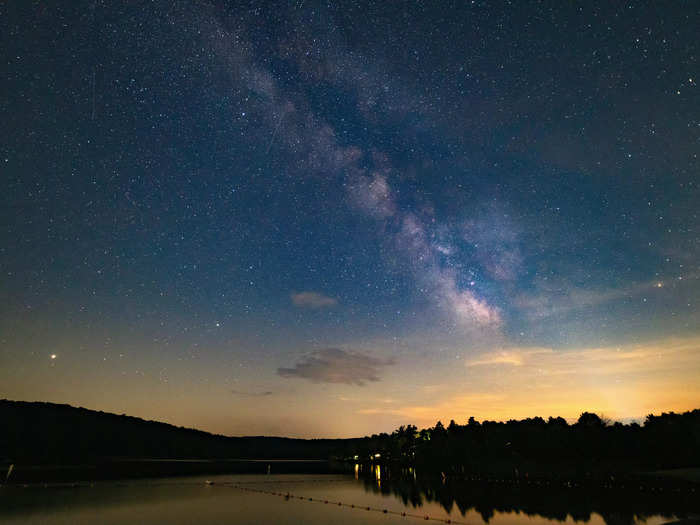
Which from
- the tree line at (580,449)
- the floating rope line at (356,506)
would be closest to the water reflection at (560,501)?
the floating rope line at (356,506)

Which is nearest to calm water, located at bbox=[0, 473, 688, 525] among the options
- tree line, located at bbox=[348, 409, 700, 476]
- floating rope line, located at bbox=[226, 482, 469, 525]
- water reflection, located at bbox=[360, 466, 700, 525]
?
water reflection, located at bbox=[360, 466, 700, 525]

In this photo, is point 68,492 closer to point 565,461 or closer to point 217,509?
point 217,509

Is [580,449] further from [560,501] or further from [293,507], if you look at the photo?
[293,507]

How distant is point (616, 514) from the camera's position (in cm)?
4778

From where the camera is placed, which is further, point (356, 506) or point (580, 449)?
point (580, 449)

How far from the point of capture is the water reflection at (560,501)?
4734 cm

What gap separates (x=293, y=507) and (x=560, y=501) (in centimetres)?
3353

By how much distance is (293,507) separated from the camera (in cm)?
5662

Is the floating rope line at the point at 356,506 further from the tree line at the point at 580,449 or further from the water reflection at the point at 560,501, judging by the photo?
the tree line at the point at 580,449

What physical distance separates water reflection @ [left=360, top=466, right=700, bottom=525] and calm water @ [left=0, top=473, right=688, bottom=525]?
0.11m

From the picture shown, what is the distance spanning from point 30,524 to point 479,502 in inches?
1965

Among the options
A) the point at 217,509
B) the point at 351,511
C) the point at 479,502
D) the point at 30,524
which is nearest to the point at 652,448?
the point at 479,502

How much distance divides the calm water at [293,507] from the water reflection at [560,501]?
115 millimetres

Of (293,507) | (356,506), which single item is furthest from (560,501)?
(293,507)
